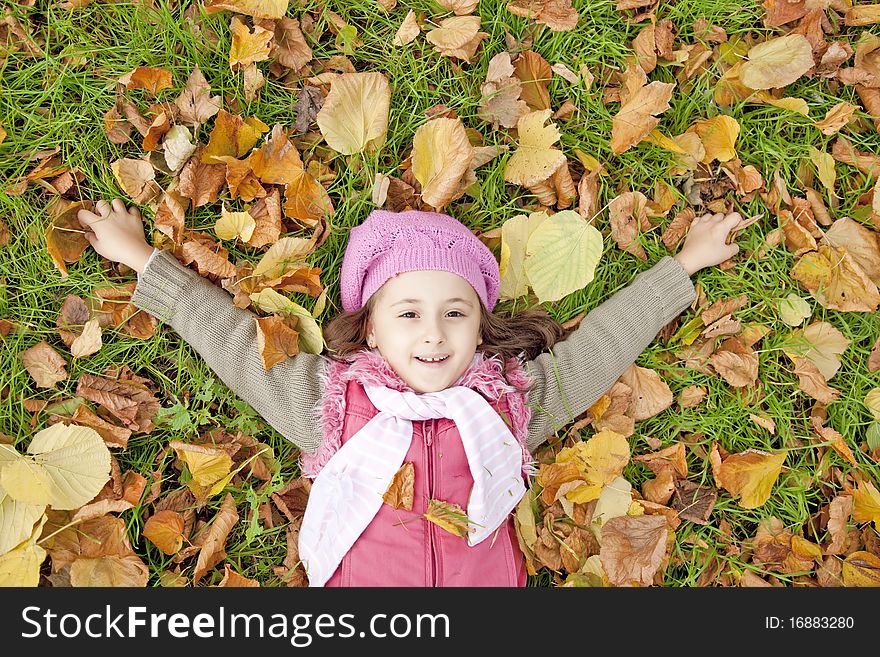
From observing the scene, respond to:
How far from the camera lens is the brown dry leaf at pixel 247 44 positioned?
2266 mm

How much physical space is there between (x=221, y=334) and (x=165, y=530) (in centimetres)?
63

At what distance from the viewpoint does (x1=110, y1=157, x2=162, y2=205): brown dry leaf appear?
225 centimetres

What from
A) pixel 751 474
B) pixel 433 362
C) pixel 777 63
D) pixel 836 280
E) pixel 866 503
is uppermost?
pixel 777 63

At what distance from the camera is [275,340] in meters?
2.17

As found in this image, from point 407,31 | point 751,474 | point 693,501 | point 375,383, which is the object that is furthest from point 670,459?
point 407,31

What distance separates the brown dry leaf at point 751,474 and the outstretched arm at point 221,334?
1352 millimetres

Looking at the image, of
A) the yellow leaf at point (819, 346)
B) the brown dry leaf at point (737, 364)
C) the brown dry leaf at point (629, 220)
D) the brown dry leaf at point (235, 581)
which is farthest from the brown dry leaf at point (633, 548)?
the brown dry leaf at point (235, 581)

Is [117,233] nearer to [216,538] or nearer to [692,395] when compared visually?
[216,538]

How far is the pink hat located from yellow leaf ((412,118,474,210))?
0.07 m

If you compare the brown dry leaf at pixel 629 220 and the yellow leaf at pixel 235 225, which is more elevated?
the yellow leaf at pixel 235 225

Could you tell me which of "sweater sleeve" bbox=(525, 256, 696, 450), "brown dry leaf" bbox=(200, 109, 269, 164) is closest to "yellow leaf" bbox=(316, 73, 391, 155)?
"brown dry leaf" bbox=(200, 109, 269, 164)

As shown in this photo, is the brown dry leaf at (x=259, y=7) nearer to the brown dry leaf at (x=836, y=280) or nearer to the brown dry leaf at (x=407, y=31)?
the brown dry leaf at (x=407, y=31)

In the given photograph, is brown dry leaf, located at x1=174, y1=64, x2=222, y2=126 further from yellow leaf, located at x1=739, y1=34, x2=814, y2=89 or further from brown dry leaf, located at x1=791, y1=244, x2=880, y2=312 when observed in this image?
brown dry leaf, located at x1=791, y1=244, x2=880, y2=312
